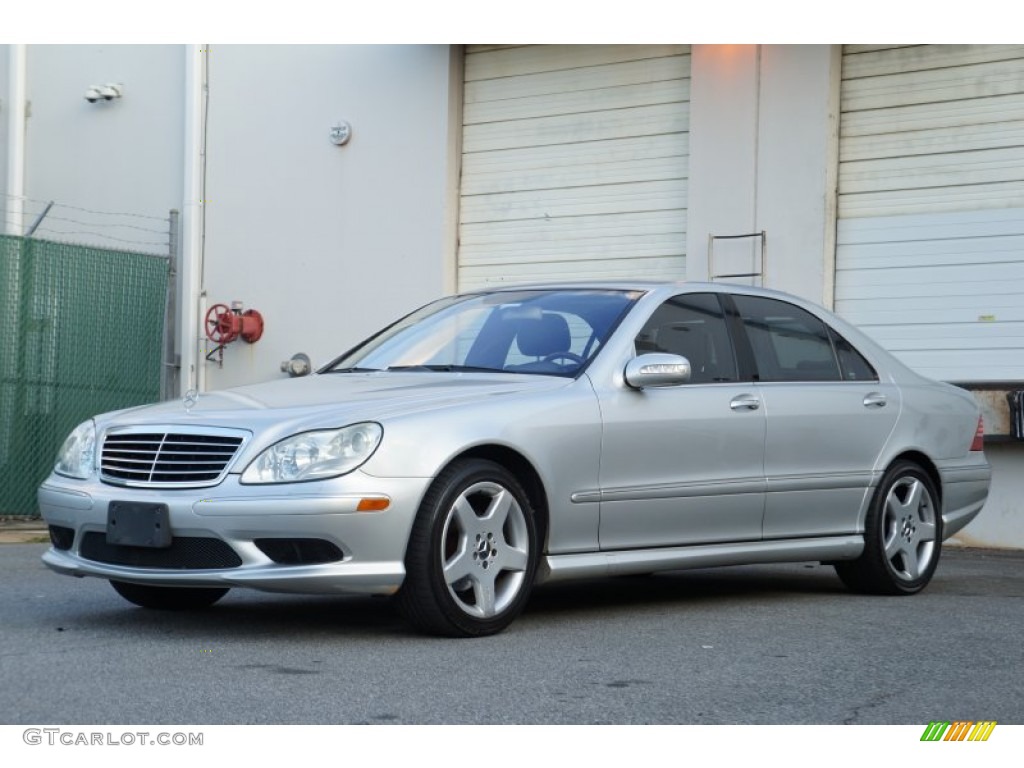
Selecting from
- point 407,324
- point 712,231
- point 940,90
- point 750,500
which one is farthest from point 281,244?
point 750,500

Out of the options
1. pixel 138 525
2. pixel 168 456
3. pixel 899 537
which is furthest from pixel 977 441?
pixel 138 525

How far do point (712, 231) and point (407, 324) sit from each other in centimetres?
529

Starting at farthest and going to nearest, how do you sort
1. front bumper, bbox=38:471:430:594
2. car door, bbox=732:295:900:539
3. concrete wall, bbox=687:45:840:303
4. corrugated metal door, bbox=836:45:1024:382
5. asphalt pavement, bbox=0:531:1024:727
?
concrete wall, bbox=687:45:840:303 < corrugated metal door, bbox=836:45:1024:382 < car door, bbox=732:295:900:539 < front bumper, bbox=38:471:430:594 < asphalt pavement, bbox=0:531:1024:727

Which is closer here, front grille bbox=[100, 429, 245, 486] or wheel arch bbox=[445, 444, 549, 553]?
front grille bbox=[100, 429, 245, 486]

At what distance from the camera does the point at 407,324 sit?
25.4 feet

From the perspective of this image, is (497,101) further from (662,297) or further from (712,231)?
(662,297)

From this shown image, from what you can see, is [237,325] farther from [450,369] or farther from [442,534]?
[442,534]

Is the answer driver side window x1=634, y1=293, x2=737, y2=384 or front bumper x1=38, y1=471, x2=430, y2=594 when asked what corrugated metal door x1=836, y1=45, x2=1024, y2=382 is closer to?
driver side window x1=634, y1=293, x2=737, y2=384

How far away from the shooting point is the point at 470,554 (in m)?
6.02

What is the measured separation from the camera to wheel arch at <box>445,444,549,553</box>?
6.23 metres

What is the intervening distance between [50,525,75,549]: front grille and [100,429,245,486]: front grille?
262mm

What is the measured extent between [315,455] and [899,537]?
338 centimetres

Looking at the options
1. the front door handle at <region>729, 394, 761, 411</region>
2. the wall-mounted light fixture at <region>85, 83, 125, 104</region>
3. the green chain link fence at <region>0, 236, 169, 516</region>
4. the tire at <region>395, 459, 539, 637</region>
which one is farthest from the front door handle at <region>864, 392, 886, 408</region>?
the wall-mounted light fixture at <region>85, 83, 125, 104</region>
